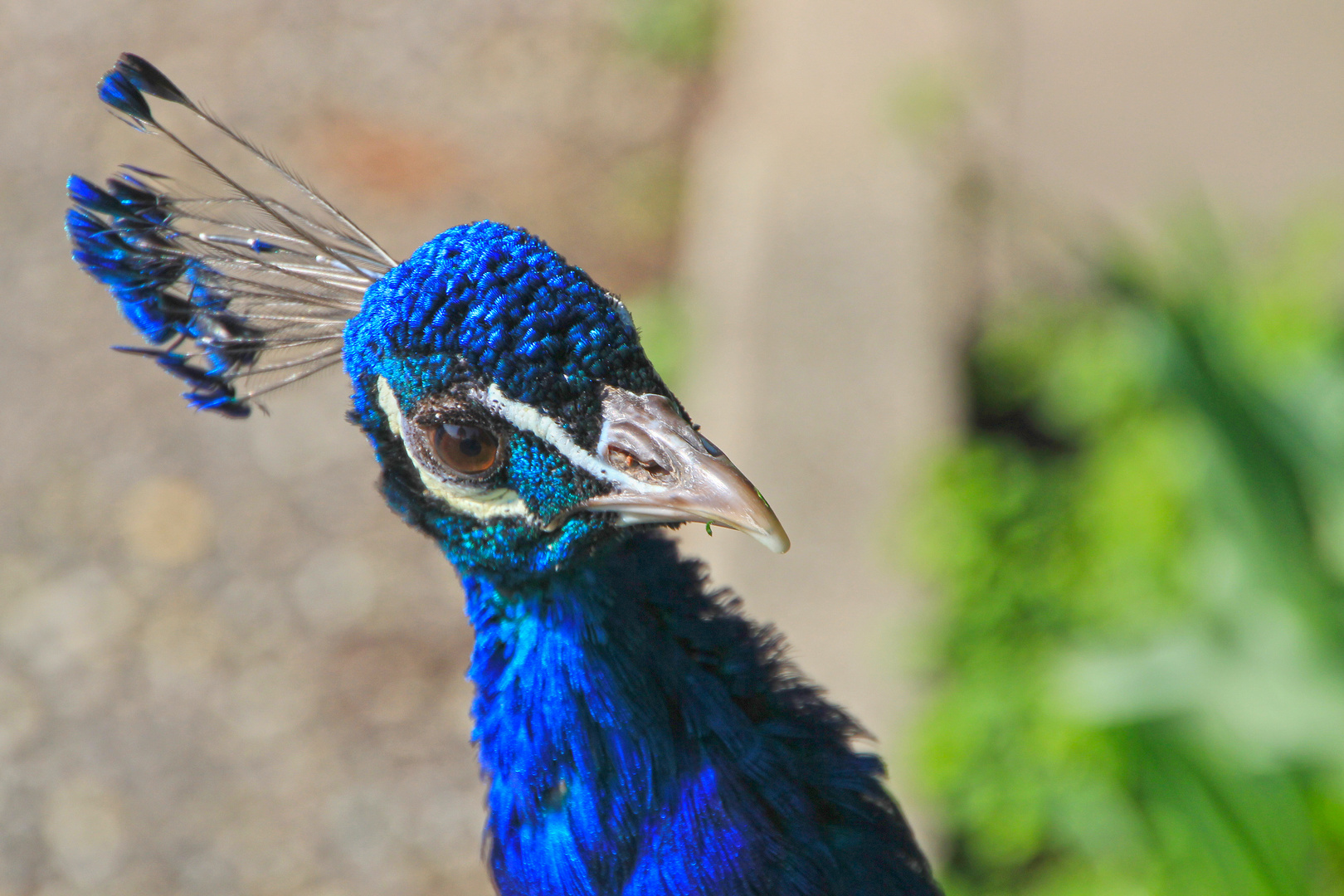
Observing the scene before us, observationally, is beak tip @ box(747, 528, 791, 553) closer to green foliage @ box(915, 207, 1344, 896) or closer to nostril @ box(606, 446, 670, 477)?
nostril @ box(606, 446, 670, 477)

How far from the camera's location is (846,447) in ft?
7.72

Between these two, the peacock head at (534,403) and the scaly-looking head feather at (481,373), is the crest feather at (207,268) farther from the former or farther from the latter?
the peacock head at (534,403)

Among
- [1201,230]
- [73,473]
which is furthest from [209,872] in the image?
[1201,230]

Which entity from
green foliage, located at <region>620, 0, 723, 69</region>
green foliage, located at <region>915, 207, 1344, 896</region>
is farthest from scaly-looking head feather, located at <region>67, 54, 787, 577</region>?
green foliage, located at <region>620, 0, 723, 69</region>

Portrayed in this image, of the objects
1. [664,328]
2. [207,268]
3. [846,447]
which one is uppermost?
[664,328]

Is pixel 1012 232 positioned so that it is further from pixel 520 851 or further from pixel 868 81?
pixel 520 851

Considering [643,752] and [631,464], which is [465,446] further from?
[643,752]

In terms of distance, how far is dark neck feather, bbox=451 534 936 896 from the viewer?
1000 mm

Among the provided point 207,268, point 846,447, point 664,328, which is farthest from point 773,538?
point 664,328

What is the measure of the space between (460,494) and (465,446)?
4 cm

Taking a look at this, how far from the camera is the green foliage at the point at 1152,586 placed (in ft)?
5.23

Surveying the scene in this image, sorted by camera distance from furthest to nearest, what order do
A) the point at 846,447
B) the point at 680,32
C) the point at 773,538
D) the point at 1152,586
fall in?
the point at 680,32, the point at 846,447, the point at 1152,586, the point at 773,538

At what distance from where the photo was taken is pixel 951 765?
191cm

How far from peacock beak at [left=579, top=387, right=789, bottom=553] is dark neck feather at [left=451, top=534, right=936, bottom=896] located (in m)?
0.10
